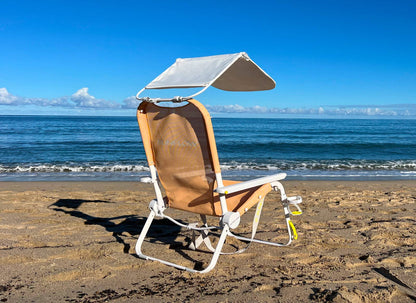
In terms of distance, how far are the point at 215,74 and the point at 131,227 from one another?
249 centimetres

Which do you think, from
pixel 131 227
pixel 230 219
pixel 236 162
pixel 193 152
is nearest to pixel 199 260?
pixel 230 219

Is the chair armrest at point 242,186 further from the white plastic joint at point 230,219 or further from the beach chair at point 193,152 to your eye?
the white plastic joint at point 230,219

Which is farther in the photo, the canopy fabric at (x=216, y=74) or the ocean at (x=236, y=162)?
the ocean at (x=236, y=162)

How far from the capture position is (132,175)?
10797mm

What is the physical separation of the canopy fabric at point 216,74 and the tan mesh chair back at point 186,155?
0.82 feet

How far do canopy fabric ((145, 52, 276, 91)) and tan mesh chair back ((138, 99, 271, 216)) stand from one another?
0.25m

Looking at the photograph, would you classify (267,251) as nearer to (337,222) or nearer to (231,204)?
(231,204)

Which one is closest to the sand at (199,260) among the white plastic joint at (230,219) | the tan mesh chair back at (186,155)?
the white plastic joint at (230,219)

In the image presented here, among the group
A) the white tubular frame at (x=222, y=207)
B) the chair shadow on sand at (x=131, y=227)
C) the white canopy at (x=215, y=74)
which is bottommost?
the chair shadow on sand at (x=131, y=227)

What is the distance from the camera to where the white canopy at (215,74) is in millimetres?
2951

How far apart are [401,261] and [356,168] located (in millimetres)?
10213

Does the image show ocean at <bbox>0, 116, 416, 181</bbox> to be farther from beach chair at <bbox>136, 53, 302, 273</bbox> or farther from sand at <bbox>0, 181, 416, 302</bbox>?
beach chair at <bbox>136, 53, 302, 273</bbox>

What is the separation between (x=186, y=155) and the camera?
9.85 feet

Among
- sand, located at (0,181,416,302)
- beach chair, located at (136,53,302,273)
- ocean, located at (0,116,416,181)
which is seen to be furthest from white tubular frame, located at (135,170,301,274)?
ocean, located at (0,116,416,181)
